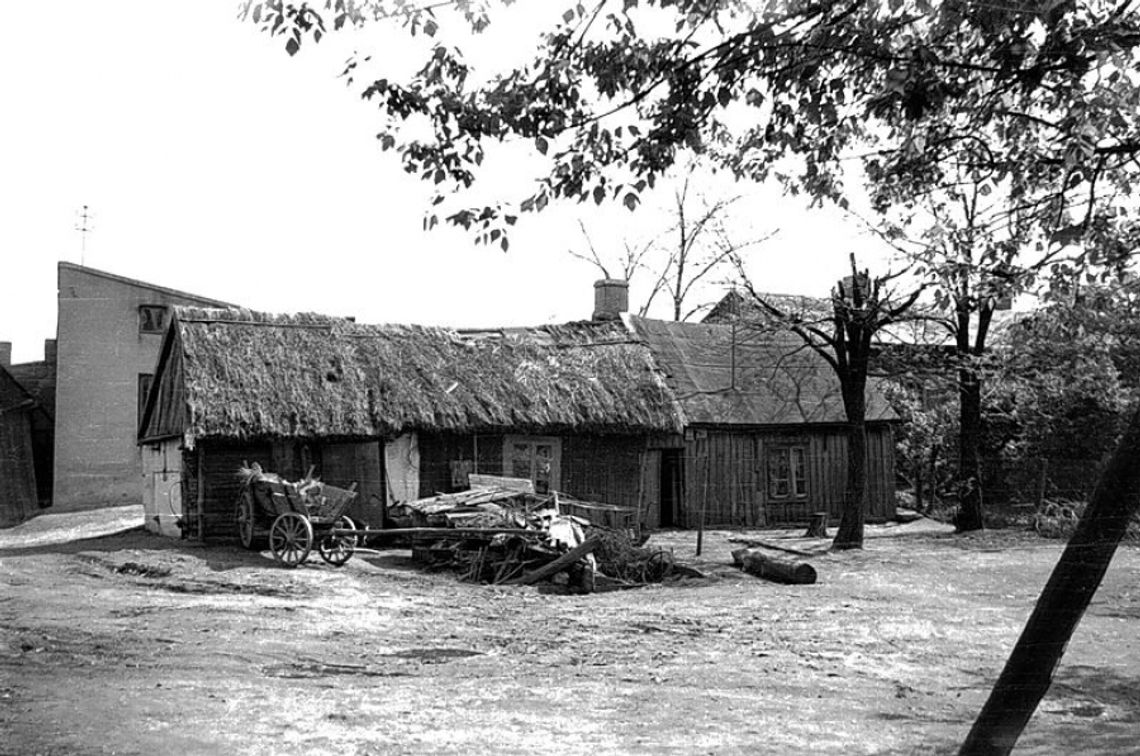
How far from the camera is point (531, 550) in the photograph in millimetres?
17672

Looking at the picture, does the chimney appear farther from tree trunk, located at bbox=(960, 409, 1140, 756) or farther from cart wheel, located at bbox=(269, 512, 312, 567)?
tree trunk, located at bbox=(960, 409, 1140, 756)

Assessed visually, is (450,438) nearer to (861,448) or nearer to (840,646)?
(861,448)

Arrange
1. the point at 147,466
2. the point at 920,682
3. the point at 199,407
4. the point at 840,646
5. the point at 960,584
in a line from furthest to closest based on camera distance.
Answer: the point at 147,466, the point at 199,407, the point at 960,584, the point at 840,646, the point at 920,682

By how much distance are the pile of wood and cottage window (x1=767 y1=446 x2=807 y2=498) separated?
10.2 meters

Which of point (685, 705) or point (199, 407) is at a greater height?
point (199, 407)

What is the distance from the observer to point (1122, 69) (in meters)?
7.07

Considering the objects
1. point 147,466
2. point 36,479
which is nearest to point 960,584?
point 147,466

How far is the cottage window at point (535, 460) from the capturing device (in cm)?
2469

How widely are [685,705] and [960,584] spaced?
1002cm

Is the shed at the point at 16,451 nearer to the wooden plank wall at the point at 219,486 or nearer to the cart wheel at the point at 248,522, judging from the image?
Answer: the wooden plank wall at the point at 219,486

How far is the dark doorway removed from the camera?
2745 cm

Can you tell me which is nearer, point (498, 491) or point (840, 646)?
point (840, 646)

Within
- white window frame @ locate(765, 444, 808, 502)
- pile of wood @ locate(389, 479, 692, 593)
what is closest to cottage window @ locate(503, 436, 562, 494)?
pile of wood @ locate(389, 479, 692, 593)

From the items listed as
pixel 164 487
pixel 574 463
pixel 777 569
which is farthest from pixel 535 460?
pixel 777 569
